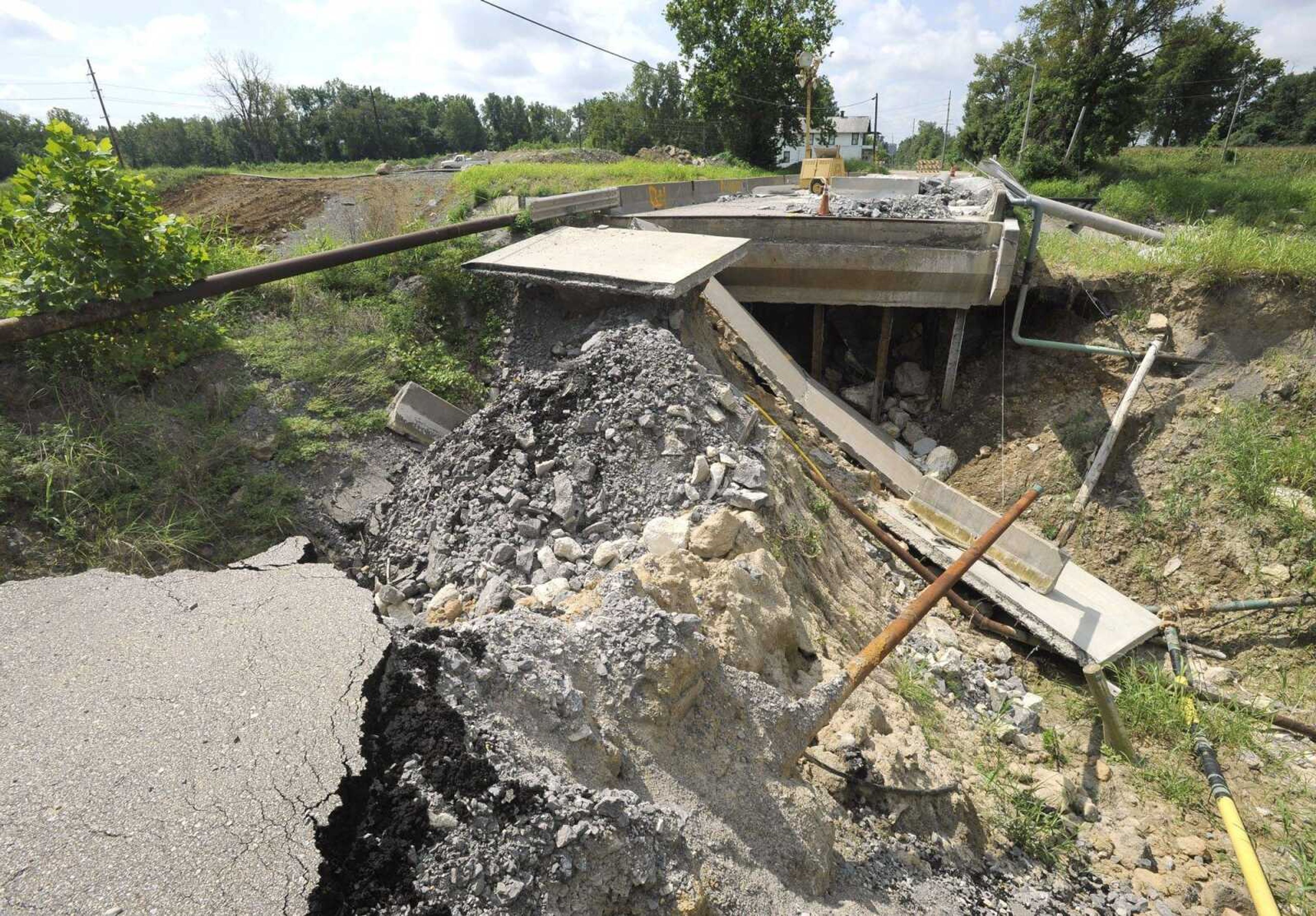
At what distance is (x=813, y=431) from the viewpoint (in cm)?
644

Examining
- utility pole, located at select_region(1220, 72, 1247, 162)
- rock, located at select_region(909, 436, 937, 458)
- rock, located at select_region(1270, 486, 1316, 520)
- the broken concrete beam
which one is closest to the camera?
the broken concrete beam

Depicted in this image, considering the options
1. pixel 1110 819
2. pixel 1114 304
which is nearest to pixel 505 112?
pixel 1114 304

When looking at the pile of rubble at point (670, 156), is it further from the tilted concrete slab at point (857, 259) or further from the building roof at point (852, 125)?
the building roof at point (852, 125)

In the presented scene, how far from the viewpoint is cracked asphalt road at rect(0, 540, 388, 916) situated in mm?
1711

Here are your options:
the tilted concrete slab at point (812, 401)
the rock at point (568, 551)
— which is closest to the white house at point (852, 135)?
the tilted concrete slab at point (812, 401)

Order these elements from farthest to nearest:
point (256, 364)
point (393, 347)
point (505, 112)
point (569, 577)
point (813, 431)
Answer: point (505, 112)
point (813, 431)
point (393, 347)
point (256, 364)
point (569, 577)

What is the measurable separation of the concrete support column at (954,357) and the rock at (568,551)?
6215mm

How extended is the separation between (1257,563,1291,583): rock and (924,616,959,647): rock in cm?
267

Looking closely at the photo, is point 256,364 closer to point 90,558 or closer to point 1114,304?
point 90,558

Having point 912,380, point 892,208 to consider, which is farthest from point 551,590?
point 892,208

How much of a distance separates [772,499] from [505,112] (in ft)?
218

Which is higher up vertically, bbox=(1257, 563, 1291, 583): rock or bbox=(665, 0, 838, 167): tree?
bbox=(665, 0, 838, 167): tree

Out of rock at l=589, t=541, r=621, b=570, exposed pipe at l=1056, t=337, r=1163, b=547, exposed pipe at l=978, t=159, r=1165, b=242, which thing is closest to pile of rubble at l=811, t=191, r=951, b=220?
exposed pipe at l=978, t=159, r=1165, b=242

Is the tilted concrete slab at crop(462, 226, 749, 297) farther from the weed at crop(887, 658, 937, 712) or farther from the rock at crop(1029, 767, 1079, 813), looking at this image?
the rock at crop(1029, 767, 1079, 813)
